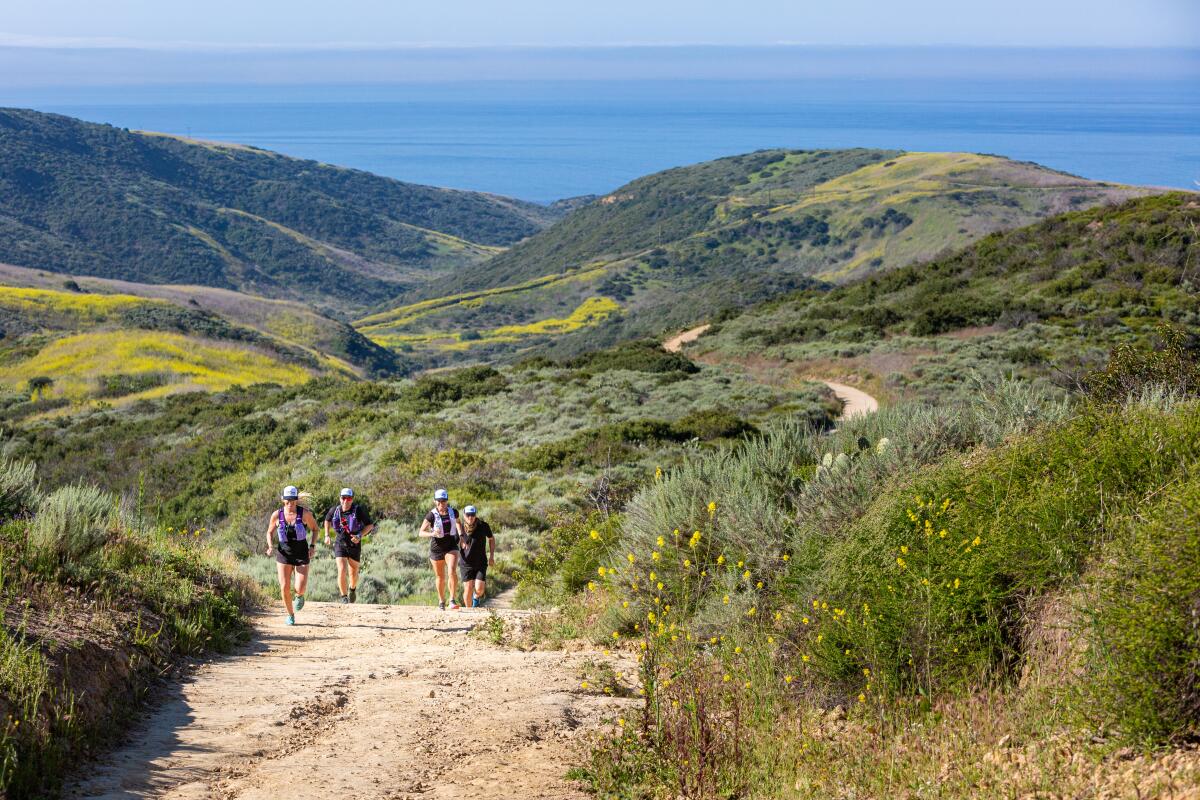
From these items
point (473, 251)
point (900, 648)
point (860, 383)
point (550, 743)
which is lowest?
point (550, 743)

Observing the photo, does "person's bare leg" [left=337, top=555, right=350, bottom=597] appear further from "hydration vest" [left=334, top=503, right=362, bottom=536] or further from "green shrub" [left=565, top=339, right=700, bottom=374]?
"green shrub" [left=565, top=339, right=700, bottom=374]

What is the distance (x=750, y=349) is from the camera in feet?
119

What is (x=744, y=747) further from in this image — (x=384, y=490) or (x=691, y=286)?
(x=691, y=286)

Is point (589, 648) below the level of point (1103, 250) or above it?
below

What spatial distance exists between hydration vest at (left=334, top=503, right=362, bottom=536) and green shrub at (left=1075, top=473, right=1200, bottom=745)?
8087 millimetres

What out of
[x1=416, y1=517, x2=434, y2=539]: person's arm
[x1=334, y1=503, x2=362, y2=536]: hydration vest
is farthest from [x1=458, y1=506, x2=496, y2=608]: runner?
[x1=334, y1=503, x2=362, y2=536]: hydration vest

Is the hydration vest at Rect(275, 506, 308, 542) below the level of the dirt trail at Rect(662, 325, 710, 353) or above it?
below

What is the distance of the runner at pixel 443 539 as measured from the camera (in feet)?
34.8

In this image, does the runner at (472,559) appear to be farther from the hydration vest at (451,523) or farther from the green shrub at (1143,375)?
the green shrub at (1143,375)

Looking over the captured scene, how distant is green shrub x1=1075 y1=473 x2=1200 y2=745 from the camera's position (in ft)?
11.9

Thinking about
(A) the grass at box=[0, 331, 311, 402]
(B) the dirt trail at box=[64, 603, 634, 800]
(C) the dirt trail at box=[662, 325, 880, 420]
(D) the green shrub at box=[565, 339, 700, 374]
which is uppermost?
(A) the grass at box=[0, 331, 311, 402]

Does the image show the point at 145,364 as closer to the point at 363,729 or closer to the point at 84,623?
the point at 84,623

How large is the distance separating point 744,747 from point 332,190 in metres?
181

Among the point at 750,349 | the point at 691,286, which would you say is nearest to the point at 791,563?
the point at 750,349
